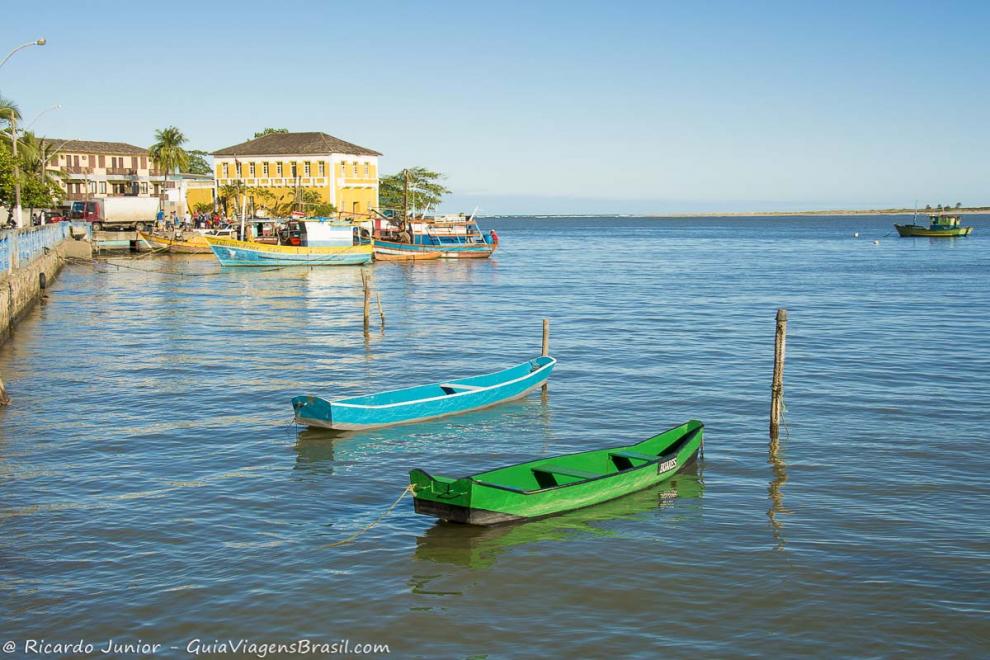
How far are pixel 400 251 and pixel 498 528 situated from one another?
229ft

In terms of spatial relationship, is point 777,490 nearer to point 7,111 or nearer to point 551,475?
point 551,475

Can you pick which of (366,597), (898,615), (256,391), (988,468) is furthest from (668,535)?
(256,391)

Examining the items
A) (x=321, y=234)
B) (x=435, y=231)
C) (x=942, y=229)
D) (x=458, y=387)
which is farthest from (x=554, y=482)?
(x=942, y=229)

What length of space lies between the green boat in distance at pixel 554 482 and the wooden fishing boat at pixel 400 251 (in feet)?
218

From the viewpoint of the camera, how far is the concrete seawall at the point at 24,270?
1296 inches

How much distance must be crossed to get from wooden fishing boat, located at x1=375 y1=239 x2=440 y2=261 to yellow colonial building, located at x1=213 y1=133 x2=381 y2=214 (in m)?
21.8

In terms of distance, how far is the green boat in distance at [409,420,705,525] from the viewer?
49.1 feet

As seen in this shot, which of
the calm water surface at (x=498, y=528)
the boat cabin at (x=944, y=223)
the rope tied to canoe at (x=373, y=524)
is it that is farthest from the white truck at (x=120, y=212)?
the boat cabin at (x=944, y=223)

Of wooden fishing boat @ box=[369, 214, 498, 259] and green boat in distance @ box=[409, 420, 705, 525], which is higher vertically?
wooden fishing boat @ box=[369, 214, 498, 259]

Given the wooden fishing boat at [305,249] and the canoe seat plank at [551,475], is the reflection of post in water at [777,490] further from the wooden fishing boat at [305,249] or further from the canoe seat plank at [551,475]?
the wooden fishing boat at [305,249]

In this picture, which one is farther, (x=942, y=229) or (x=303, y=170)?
(x=942, y=229)

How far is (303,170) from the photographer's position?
10431cm

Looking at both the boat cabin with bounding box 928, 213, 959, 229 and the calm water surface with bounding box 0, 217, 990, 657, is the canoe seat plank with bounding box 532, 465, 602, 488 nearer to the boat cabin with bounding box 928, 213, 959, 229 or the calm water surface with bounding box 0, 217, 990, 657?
the calm water surface with bounding box 0, 217, 990, 657

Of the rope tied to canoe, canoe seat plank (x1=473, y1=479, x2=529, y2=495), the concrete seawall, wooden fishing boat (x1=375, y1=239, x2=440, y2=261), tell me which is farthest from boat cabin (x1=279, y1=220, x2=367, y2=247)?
canoe seat plank (x1=473, y1=479, x2=529, y2=495)
